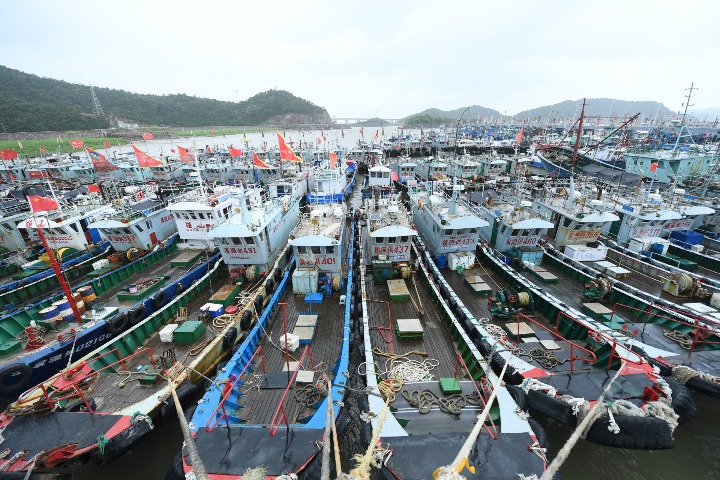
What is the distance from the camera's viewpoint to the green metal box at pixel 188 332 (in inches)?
490

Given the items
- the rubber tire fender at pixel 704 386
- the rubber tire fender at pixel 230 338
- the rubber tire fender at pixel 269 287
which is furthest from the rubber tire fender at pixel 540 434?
the rubber tire fender at pixel 269 287

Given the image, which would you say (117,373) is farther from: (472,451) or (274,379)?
(472,451)

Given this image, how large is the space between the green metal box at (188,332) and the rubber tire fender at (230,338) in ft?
3.56

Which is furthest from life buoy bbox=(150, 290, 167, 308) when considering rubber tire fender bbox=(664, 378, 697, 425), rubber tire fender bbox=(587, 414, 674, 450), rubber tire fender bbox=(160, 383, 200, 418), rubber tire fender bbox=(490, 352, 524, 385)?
rubber tire fender bbox=(664, 378, 697, 425)

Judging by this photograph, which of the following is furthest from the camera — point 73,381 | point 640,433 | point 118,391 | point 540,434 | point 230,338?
point 230,338

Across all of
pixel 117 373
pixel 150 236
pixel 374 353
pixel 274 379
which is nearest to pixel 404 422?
pixel 374 353

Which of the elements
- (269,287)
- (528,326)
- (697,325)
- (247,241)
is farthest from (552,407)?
(247,241)

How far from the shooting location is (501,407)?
8.34m

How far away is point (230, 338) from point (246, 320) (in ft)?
4.31

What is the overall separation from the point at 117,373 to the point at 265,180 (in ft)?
112

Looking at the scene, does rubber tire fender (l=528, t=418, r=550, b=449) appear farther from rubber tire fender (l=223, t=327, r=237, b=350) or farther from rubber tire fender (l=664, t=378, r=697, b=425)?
rubber tire fender (l=223, t=327, r=237, b=350)

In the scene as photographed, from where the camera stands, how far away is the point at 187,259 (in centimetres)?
1925

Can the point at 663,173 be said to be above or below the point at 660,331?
above

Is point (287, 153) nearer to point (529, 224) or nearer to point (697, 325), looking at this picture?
point (529, 224)
